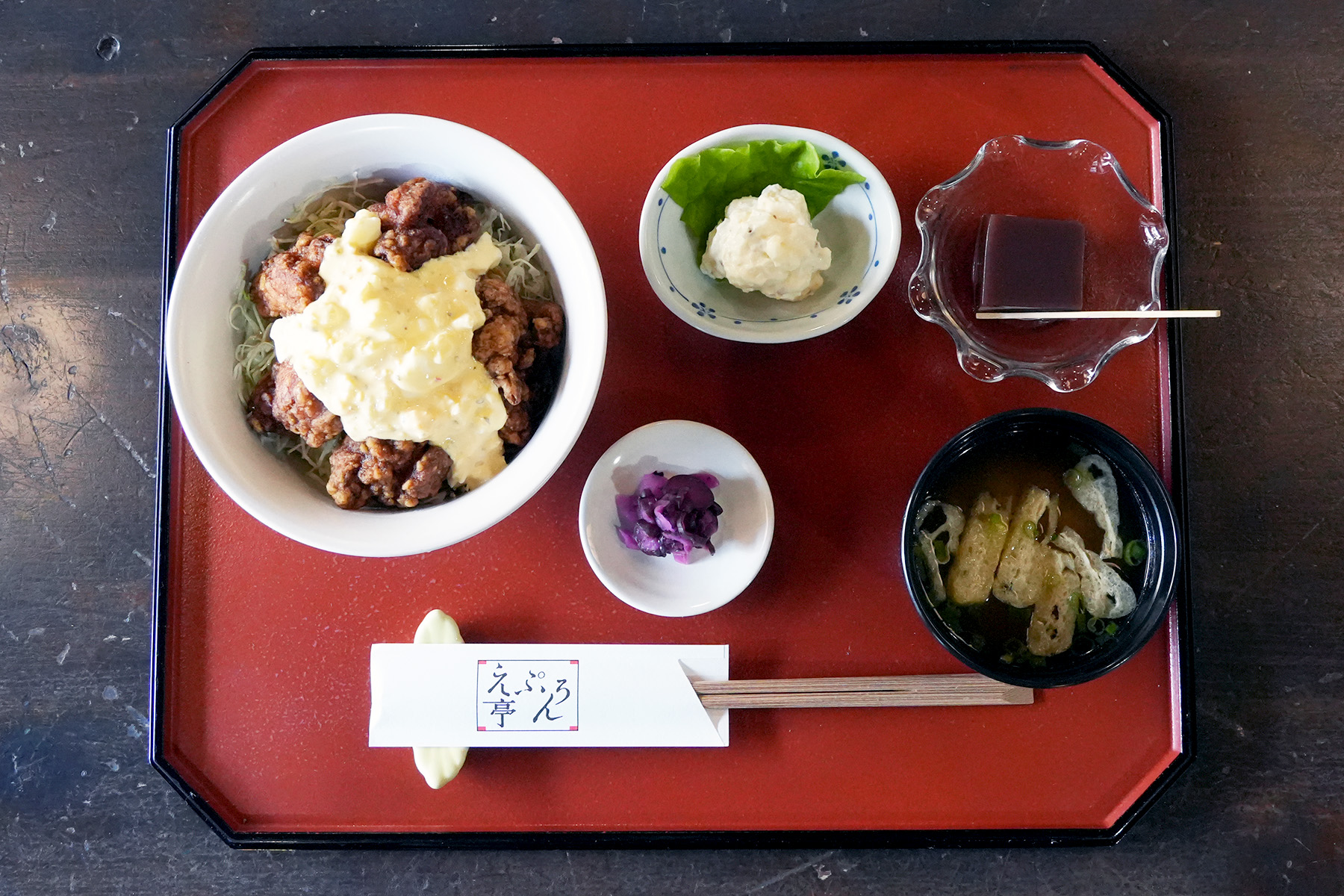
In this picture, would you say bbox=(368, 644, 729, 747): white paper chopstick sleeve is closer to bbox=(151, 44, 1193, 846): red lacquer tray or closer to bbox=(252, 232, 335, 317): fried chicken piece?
bbox=(151, 44, 1193, 846): red lacquer tray

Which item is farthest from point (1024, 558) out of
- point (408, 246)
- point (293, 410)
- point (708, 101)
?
point (293, 410)

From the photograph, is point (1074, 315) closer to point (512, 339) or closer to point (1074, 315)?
point (1074, 315)

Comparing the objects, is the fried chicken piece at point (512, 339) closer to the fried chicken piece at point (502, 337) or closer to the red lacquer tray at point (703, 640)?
the fried chicken piece at point (502, 337)

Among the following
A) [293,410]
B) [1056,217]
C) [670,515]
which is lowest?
[670,515]

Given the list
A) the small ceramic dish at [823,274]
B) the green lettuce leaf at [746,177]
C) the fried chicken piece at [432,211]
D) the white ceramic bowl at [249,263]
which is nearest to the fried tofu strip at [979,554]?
the small ceramic dish at [823,274]

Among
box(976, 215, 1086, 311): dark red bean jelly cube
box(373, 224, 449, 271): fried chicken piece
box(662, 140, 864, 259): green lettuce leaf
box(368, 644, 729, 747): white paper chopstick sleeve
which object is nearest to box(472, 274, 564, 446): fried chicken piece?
box(373, 224, 449, 271): fried chicken piece

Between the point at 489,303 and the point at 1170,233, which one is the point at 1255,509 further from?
the point at 489,303
